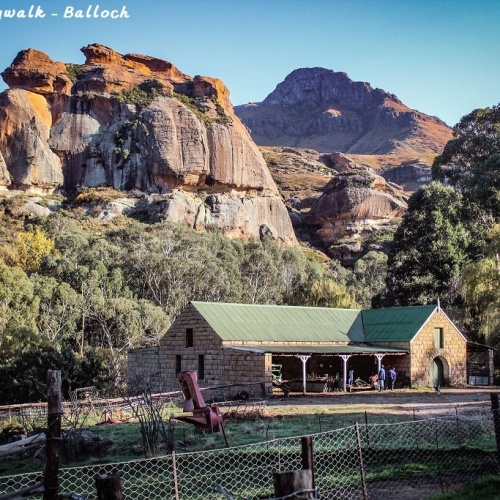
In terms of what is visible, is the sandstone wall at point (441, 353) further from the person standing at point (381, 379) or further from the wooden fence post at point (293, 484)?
the wooden fence post at point (293, 484)

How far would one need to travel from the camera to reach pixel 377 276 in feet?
259

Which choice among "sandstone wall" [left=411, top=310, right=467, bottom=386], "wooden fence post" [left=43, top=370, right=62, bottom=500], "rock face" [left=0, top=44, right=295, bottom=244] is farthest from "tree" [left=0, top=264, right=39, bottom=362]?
"rock face" [left=0, top=44, right=295, bottom=244]

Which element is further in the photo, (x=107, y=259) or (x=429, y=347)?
(x=107, y=259)

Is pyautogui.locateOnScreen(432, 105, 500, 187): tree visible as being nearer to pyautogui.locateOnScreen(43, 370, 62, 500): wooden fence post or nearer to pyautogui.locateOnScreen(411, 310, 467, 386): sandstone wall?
pyautogui.locateOnScreen(411, 310, 467, 386): sandstone wall

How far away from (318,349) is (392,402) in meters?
7.14

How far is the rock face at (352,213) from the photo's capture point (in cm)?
10575

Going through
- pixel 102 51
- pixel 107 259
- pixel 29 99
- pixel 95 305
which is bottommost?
pixel 95 305

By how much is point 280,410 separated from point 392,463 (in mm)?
11043

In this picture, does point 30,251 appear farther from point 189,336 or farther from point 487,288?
point 487,288

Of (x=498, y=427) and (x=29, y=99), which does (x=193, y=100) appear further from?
(x=498, y=427)

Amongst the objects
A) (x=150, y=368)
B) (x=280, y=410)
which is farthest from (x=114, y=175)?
(x=280, y=410)

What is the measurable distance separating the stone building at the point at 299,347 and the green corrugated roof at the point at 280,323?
56 mm

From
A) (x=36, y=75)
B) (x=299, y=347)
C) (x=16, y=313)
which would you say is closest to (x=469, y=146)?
(x=299, y=347)

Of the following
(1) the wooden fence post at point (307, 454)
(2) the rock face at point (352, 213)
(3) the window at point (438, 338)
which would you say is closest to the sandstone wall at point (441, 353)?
(3) the window at point (438, 338)
